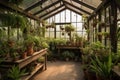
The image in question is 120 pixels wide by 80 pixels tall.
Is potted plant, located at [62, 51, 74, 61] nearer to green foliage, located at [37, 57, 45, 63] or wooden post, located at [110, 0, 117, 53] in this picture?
green foliage, located at [37, 57, 45, 63]

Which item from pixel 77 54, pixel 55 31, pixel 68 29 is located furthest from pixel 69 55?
pixel 55 31

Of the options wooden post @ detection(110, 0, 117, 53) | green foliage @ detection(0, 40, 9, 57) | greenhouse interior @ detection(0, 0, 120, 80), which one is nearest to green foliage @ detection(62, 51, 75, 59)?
greenhouse interior @ detection(0, 0, 120, 80)

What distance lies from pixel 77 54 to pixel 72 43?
694 millimetres

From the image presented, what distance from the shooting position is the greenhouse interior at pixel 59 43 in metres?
3.77

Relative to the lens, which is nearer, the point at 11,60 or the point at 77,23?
the point at 11,60

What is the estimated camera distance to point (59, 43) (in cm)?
980

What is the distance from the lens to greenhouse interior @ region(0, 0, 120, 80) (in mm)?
3773

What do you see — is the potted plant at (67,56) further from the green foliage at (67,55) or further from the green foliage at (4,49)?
the green foliage at (4,49)

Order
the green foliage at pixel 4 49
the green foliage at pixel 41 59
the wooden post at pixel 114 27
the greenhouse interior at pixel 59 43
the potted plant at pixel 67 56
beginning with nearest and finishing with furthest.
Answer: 1. the greenhouse interior at pixel 59 43
2. the green foliage at pixel 4 49
3. the wooden post at pixel 114 27
4. the green foliage at pixel 41 59
5. the potted plant at pixel 67 56

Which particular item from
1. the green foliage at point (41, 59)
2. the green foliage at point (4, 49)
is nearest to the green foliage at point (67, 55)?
the green foliage at point (41, 59)

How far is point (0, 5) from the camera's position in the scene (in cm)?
458

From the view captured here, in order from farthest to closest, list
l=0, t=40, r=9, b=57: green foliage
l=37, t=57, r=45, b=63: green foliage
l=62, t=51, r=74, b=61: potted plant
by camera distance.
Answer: l=62, t=51, r=74, b=61: potted plant → l=37, t=57, r=45, b=63: green foliage → l=0, t=40, r=9, b=57: green foliage

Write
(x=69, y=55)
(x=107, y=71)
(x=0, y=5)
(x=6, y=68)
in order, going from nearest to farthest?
1. (x=107, y=71)
2. (x=6, y=68)
3. (x=0, y=5)
4. (x=69, y=55)

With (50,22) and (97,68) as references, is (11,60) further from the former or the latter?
(50,22)
